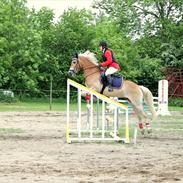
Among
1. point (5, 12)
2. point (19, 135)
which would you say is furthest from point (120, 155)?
point (5, 12)

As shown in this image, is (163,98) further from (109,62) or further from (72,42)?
(72,42)

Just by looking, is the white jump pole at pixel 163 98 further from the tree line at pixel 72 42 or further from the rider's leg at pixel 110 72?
the tree line at pixel 72 42

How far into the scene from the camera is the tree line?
39.6 m

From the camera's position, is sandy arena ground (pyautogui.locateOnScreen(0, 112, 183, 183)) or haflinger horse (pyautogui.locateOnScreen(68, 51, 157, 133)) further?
haflinger horse (pyautogui.locateOnScreen(68, 51, 157, 133))

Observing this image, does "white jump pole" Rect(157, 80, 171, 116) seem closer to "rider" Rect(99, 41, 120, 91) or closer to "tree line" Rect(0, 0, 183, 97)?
"rider" Rect(99, 41, 120, 91)

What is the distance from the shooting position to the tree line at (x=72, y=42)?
130 ft

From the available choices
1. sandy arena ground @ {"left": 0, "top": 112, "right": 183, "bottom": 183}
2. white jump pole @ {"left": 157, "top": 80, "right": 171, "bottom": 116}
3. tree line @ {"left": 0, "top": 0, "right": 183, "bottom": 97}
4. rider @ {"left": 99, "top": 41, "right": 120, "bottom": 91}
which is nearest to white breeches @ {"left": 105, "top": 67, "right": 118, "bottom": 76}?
rider @ {"left": 99, "top": 41, "right": 120, "bottom": 91}

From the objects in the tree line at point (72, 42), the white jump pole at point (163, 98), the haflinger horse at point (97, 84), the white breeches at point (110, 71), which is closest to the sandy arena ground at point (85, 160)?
the haflinger horse at point (97, 84)

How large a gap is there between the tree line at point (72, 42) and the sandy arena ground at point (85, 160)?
2376cm

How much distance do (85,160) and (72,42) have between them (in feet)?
107

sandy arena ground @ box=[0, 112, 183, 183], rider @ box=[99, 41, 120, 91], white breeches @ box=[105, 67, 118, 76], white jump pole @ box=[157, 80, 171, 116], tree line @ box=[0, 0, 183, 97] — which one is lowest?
sandy arena ground @ box=[0, 112, 183, 183]

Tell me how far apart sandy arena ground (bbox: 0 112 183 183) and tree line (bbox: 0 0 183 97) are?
23764 millimetres

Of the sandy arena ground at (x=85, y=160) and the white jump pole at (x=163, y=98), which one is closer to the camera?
the sandy arena ground at (x=85, y=160)

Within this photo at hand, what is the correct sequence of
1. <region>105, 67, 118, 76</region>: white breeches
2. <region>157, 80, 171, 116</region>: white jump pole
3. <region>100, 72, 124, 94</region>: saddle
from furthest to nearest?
<region>157, 80, 171, 116</region>: white jump pole < <region>100, 72, 124, 94</region>: saddle < <region>105, 67, 118, 76</region>: white breeches
